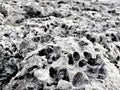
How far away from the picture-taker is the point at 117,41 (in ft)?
14.8

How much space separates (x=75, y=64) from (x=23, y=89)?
2.24ft

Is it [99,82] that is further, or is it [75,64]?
[75,64]

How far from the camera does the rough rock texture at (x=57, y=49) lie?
3027 mm

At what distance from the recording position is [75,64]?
10.6 feet

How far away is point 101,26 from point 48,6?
1.52 meters

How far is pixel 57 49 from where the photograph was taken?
3426 mm

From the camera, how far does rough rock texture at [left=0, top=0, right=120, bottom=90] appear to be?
9.93 ft

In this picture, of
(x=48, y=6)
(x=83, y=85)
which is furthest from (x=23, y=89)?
(x=48, y=6)

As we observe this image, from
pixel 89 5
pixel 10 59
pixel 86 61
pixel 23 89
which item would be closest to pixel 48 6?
pixel 89 5

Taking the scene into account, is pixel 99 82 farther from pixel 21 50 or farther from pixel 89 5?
pixel 89 5

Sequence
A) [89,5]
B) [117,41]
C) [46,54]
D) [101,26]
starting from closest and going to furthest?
[46,54]
[117,41]
[101,26]
[89,5]

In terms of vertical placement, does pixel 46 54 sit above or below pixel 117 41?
above

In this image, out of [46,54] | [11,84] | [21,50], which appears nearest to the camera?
[11,84]

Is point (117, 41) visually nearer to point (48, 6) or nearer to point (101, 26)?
point (101, 26)
